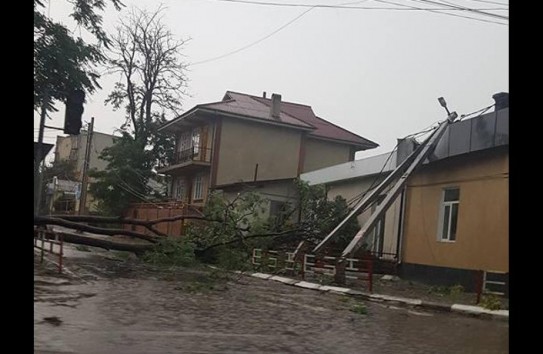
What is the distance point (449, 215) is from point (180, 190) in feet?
29.0

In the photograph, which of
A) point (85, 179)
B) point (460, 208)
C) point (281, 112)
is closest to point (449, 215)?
point (460, 208)

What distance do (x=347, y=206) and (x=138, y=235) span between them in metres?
6.30

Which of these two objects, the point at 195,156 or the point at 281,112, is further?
the point at 195,156

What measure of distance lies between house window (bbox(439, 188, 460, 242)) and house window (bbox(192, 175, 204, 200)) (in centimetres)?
758

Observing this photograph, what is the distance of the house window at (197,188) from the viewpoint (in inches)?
785

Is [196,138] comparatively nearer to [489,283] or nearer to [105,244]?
[105,244]

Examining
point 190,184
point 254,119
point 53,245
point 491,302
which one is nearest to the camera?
point 491,302

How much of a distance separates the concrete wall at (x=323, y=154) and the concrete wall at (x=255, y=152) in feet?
1.23

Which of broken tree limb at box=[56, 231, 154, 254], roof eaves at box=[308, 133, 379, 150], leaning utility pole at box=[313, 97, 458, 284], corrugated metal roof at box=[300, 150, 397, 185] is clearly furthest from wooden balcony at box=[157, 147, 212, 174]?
leaning utility pole at box=[313, 97, 458, 284]

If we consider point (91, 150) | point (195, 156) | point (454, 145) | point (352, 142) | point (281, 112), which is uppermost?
point (281, 112)

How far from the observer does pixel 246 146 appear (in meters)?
19.8

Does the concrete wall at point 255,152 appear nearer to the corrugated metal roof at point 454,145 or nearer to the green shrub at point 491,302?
the corrugated metal roof at point 454,145

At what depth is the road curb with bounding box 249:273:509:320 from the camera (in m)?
11.0
